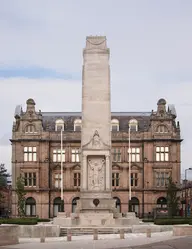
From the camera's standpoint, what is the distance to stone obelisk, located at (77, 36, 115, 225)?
212ft

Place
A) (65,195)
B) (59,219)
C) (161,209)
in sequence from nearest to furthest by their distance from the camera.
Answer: (59,219)
(161,209)
(65,195)

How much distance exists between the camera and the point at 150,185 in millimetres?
117875

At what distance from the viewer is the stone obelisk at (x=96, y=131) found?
6456 centimetres

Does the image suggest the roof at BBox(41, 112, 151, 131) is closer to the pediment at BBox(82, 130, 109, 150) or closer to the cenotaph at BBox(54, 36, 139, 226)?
the cenotaph at BBox(54, 36, 139, 226)

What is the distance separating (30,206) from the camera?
388 feet

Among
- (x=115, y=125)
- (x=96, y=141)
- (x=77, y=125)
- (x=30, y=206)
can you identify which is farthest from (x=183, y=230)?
(x=77, y=125)

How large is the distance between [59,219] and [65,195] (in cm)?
5452

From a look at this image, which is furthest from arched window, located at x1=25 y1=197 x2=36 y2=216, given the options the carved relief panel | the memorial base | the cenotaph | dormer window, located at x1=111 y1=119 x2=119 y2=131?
the memorial base

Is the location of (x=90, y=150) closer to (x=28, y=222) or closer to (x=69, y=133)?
(x=28, y=222)

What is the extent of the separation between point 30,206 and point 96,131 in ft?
182

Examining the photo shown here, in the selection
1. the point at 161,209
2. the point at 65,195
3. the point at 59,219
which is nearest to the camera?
the point at 59,219

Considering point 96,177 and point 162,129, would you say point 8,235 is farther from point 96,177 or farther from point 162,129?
point 162,129

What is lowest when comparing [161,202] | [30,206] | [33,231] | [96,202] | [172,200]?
[30,206]

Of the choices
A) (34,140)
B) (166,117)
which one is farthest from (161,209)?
(34,140)
